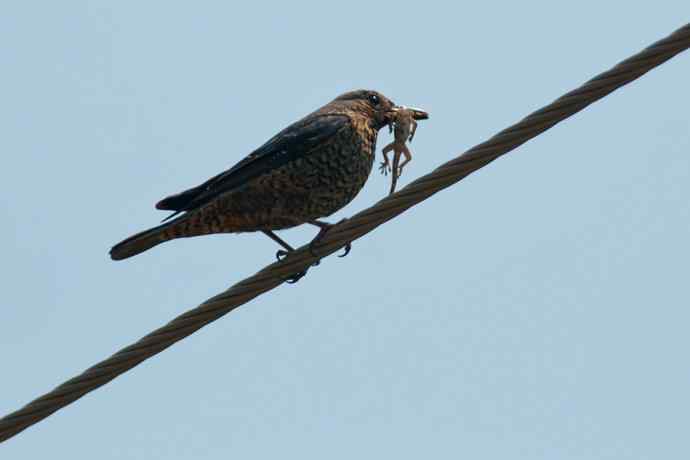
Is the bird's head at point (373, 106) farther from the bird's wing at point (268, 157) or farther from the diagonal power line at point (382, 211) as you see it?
the diagonal power line at point (382, 211)

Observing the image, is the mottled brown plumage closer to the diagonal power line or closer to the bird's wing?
the bird's wing

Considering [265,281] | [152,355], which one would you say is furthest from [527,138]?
[152,355]

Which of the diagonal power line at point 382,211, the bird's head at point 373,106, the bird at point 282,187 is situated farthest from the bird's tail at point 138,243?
the diagonal power line at point 382,211

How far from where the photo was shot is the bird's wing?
27.7ft

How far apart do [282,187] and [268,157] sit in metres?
0.23

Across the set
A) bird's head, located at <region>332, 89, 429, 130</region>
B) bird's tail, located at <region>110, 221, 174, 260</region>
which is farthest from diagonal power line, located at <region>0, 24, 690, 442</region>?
bird's head, located at <region>332, 89, 429, 130</region>

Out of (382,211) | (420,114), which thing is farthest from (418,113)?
(382,211)

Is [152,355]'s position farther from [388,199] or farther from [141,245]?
[141,245]

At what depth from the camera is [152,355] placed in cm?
589

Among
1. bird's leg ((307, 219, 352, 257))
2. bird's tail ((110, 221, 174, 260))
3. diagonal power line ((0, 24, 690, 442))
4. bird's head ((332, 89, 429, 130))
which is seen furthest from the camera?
bird's head ((332, 89, 429, 130))

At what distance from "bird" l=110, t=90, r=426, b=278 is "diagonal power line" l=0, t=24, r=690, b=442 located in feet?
7.29

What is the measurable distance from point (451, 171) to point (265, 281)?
38.3 inches

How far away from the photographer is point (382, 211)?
20.1 ft

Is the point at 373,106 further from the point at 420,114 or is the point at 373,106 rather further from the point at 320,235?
the point at 320,235
